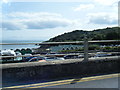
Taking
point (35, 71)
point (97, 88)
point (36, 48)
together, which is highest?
point (36, 48)

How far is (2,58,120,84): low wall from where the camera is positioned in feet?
19.0

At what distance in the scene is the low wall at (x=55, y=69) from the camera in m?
5.78

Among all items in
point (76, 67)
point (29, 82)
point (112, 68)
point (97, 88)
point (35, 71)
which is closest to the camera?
point (97, 88)

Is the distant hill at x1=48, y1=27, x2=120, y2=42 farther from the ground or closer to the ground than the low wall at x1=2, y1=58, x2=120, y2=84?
farther from the ground

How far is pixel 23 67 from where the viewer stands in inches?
232

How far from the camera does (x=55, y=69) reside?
6301mm

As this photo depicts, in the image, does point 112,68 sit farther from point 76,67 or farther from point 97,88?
point 97,88

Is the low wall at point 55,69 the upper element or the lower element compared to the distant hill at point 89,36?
lower

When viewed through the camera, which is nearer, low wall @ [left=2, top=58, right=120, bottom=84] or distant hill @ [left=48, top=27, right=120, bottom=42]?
low wall @ [left=2, top=58, right=120, bottom=84]

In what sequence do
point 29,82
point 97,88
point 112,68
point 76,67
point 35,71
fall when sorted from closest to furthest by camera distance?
point 97,88
point 29,82
point 35,71
point 76,67
point 112,68

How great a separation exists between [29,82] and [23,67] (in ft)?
1.89

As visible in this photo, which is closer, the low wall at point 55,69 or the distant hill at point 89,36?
the low wall at point 55,69

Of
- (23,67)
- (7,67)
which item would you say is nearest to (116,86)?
(23,67)

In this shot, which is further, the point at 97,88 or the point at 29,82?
the point at 29,82
